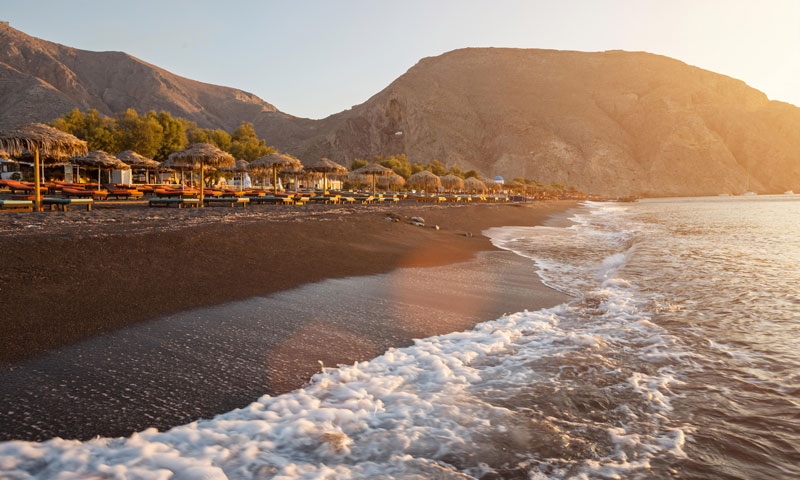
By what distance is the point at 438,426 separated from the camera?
10.0ft

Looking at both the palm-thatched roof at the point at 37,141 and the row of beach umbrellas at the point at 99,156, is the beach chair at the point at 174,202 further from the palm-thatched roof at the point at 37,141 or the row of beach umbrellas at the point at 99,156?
the palm-thatched roof at the point at 37,141

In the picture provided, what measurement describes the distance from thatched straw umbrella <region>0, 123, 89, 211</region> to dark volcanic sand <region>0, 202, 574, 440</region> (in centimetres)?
636

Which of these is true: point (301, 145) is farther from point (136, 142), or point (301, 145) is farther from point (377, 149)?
point (136, 142)

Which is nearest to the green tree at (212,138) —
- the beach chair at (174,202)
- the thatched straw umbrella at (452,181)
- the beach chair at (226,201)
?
the thatched straw umbrella at (452,181)

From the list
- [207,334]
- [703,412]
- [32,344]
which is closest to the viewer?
[703,412]

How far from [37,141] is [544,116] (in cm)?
12618

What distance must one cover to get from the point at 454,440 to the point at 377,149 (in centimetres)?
12932

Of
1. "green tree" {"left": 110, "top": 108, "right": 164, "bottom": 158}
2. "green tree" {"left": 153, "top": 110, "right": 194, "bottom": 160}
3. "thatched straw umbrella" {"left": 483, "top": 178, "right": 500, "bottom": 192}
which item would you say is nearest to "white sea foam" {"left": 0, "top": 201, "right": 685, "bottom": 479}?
"green tree" {"left": 110, "top": 108, "right": 164, "bottom": 158}

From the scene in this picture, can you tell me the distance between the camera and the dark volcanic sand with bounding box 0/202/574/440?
308cm

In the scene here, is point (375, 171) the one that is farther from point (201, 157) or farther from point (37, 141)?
point (37, 141)

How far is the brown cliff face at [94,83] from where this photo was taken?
328 ft

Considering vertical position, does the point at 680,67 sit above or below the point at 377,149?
above

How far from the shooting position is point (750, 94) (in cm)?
14938

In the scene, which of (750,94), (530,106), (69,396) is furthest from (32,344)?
(750,94)
